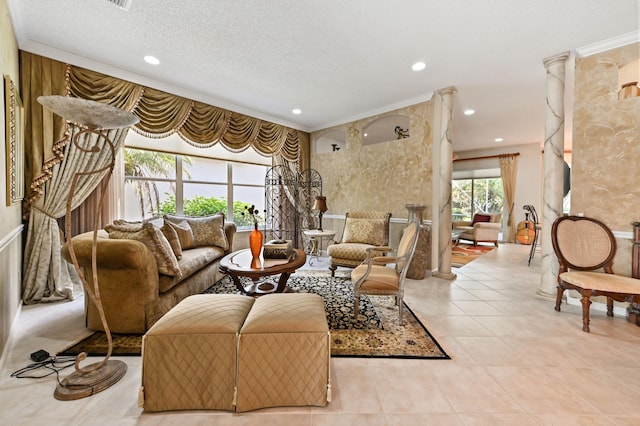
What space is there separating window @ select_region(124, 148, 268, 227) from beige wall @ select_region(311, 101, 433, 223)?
152cm

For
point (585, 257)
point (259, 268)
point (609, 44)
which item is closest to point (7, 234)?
point (259, 268)

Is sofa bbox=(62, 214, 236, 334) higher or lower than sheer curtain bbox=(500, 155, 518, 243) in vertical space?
lower

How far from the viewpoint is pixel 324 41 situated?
2730mm

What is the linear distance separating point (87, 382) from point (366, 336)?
191 centimetres

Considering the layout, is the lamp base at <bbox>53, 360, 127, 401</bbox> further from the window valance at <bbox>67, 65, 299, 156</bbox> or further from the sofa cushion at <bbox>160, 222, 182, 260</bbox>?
the window valance at <bbox>67, 65, 299, 156</bbox>

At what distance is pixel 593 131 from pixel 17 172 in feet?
18.9

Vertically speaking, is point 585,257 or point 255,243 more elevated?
point 255,243

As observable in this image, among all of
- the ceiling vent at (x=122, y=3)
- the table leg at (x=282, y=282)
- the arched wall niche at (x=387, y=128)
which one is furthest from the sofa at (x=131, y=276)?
the arched wall niche at (x=387, y=128)

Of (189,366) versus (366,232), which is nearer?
(189,366)

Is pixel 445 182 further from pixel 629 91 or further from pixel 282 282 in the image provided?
pixel 282 282

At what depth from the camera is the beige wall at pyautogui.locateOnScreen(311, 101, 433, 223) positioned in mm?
4180

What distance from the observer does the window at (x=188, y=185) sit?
3.85 metres

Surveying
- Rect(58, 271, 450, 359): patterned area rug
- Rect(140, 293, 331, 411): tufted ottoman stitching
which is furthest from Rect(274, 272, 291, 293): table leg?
Rect(140, 293, 331, 411): tufted ottoman stitching

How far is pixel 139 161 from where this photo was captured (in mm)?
3885
